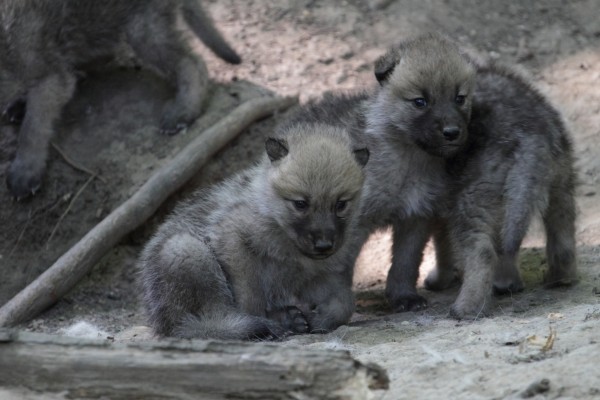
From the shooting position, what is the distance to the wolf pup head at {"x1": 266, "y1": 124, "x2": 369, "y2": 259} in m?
4.61

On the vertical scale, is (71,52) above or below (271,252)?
above

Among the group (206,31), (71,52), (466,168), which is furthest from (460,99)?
(71,52)

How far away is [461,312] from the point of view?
4895 mm

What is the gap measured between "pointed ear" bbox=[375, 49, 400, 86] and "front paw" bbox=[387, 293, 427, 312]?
1.24 m

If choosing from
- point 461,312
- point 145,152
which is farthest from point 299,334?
point 145,152

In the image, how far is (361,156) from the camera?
4.91m

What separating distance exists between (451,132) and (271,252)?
1157mm

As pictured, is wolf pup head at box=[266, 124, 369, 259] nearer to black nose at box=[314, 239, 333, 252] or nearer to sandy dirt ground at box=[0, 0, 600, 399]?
black nose at box=[314, 239, 333, 252]

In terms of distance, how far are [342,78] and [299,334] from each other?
10.4 feet

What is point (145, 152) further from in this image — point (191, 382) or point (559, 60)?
point (191, 382)

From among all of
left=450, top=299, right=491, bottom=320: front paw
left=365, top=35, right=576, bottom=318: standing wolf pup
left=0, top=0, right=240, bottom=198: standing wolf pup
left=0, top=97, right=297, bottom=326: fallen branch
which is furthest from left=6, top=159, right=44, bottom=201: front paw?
left=450, top=299, right=491, bottom=320: front paw

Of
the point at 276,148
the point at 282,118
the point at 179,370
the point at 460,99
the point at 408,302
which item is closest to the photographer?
the point at 179,370

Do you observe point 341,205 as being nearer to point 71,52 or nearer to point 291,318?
point 291,318

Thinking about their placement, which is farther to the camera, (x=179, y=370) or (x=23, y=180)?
(x=23, y=180)
